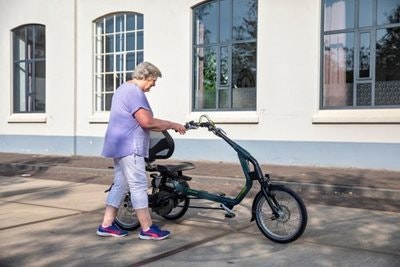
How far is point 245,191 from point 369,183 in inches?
158

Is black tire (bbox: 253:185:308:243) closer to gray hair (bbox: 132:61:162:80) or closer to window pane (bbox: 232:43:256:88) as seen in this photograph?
gray hair (bbox: 132:61:162:80)

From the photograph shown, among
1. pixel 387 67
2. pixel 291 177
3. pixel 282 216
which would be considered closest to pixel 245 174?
pixel 282 216

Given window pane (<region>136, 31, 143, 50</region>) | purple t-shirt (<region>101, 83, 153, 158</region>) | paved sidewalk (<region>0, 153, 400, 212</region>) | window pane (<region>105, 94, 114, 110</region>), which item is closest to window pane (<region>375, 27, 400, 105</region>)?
paved sidewalk (<region>0, 153, 400, 212</region>)

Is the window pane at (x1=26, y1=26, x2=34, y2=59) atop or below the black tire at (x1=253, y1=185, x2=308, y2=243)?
atop

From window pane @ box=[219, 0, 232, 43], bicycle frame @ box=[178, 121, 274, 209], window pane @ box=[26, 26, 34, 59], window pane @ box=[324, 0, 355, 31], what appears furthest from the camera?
window pane @ box=[26, 26, 34, 59]

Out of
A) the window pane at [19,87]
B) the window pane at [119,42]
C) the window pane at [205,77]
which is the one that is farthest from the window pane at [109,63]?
the window pane at [19,87]

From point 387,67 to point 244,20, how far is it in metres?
3.46

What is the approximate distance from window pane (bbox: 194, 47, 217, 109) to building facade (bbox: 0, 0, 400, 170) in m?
0.03

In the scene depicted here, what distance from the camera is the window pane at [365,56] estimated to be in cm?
1077

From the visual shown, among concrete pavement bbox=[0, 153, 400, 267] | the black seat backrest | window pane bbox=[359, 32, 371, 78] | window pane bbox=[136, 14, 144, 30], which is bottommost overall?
concrete pavement bbox=[0, 153, 400, 267]

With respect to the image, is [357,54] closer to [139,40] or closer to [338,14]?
[338,14]

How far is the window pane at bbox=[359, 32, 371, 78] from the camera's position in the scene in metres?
10.8

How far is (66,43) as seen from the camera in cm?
1491

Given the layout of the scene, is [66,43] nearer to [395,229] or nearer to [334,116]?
[334,116]
